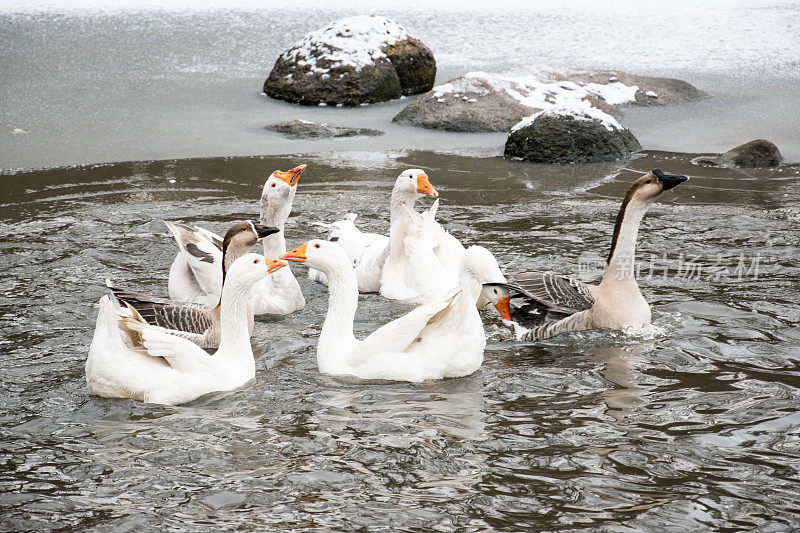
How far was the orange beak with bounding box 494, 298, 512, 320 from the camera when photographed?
257 inches

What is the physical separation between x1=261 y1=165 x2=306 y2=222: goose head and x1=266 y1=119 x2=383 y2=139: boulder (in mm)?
5422

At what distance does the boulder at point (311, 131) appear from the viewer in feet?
41.9

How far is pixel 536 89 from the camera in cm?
1398

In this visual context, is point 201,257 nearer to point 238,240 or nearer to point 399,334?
point 238,240

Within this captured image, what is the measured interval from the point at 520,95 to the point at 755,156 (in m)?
4.02

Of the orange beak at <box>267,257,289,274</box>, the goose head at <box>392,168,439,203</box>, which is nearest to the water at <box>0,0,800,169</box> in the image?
the goose head at <box>392,168,439,203</box>

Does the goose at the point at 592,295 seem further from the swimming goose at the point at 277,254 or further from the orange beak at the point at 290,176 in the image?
the orange beak at the point at 290,176

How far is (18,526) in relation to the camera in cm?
384

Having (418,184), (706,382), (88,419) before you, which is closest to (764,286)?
(706,382)

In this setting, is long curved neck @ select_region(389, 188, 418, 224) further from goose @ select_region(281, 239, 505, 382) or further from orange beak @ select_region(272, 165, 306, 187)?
goose @ select_region(281, 239, 505, 382)

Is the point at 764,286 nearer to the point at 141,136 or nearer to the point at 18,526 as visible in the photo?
the point at 18,526

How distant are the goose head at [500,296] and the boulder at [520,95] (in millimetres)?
7022

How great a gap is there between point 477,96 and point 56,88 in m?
7.48

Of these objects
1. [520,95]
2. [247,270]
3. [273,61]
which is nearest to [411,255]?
[247,270]
